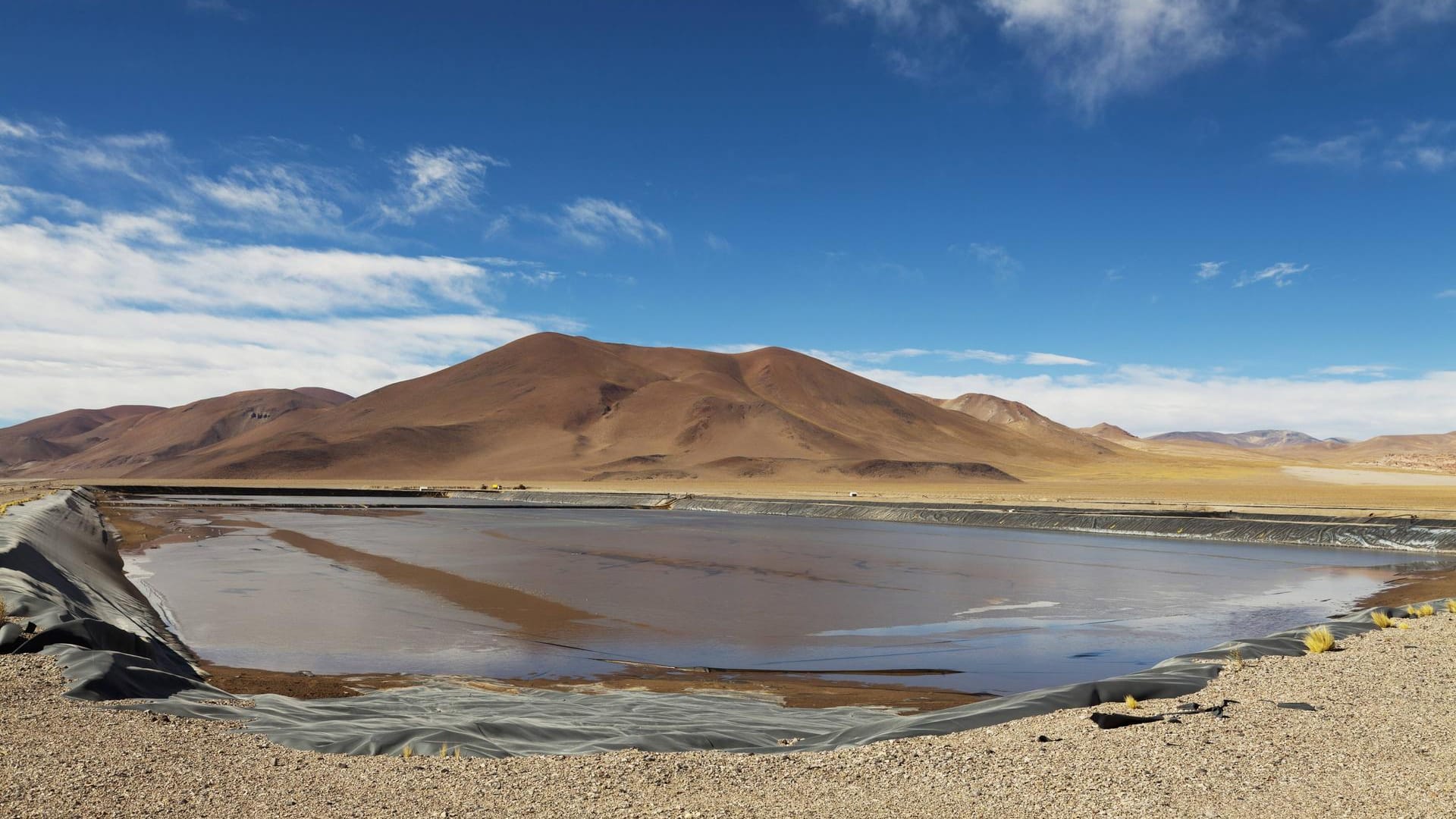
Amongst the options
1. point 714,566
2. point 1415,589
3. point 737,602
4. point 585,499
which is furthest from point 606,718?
point 585,499

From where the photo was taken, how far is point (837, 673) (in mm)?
11633

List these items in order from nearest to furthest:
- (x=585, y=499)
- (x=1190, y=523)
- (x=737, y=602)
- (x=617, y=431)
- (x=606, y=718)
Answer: (x=606, y=718) → (x=737, y=602) → (x=1190, y=523) → (x=585, y=499) → (x=617, y=431)

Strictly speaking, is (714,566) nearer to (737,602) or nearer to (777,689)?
(737,602)

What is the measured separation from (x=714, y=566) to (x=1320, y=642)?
52.2ft

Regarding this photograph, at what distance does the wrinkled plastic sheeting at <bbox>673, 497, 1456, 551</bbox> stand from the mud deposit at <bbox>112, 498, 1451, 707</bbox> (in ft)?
6.75

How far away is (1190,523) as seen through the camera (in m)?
36.4

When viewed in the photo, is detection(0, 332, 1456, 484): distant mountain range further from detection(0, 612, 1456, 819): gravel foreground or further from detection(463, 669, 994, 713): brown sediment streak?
detection(0, 612, 1456, 819): gravel foreground

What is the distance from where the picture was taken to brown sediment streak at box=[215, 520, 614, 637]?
1553cm

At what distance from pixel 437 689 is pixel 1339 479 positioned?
112 m

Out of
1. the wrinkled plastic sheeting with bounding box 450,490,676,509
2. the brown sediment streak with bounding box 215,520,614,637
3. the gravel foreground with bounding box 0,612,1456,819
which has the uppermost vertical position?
the wrinkled plastic sheeting with bounding box 450,490,676,509

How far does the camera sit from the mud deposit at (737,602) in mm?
12156

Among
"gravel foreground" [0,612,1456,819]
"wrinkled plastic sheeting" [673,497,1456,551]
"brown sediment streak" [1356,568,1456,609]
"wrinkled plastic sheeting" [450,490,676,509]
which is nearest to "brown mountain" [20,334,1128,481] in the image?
"wrinkled plastic sheeting" [450,490,676,509]

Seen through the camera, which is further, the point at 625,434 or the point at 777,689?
the point at 625,434

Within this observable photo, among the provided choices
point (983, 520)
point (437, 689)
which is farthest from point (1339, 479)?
point (437, 689)
